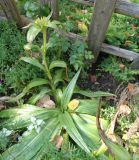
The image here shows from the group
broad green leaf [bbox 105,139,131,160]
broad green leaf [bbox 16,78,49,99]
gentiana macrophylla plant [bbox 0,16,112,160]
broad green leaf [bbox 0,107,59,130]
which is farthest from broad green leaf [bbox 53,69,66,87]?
broad green leaf [bbox 105,139,131,160]

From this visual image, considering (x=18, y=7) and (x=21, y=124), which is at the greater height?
(x=18, y=7)

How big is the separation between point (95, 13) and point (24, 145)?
153 centimetres

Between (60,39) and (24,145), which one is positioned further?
(60,39)

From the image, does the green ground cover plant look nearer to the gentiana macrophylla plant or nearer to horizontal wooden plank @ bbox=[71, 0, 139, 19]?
the gentiana macrophylla plant

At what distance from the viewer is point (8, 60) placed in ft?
12.1

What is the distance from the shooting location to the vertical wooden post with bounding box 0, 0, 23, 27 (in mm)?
3720

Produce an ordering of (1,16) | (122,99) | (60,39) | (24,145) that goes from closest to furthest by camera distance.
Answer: (24,145) < (122,99) < (60,39) < (1,16)

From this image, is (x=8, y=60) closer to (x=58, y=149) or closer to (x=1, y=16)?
(x=1, y=16)

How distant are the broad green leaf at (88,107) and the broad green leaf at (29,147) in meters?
0.37

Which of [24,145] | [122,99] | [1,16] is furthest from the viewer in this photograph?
[1,16]

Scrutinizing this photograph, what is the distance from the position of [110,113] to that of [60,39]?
975mm

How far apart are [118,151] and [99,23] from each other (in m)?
1.37

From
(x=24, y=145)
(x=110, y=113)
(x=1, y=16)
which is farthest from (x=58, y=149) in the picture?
(x=1, y=16)

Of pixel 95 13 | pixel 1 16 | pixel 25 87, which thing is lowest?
pixel 25 87
